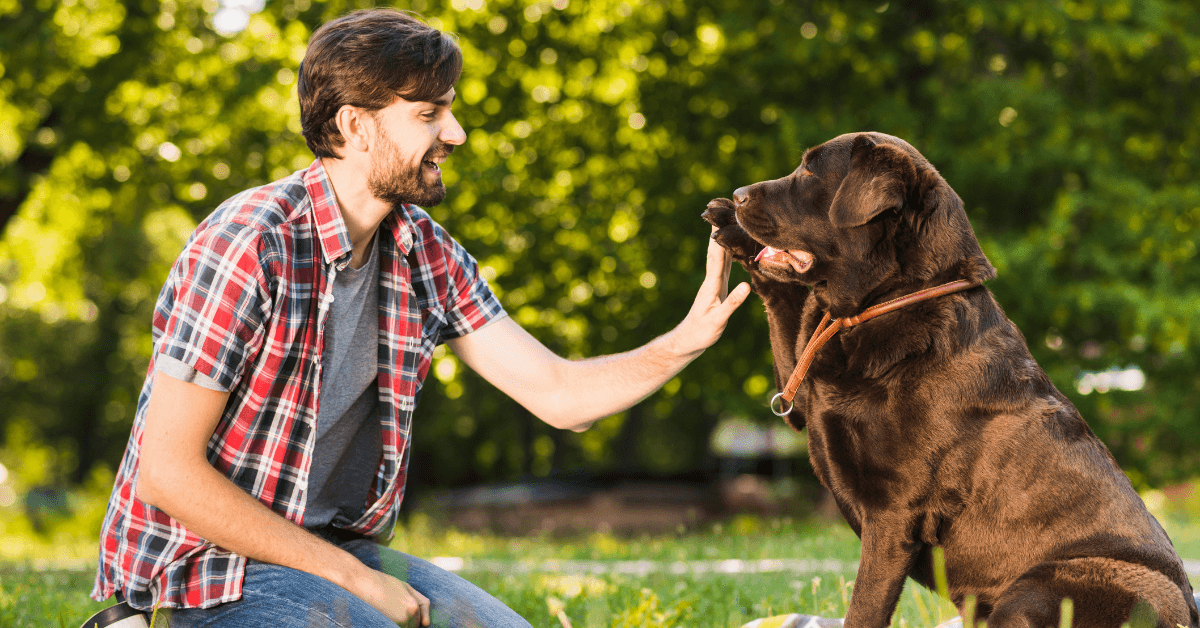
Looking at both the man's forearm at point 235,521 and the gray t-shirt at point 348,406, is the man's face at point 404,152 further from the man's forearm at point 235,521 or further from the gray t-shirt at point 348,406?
the man's forearm at point 235,521

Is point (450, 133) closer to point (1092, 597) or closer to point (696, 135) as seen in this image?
point (1092, 597)

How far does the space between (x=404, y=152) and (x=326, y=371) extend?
2.34ft

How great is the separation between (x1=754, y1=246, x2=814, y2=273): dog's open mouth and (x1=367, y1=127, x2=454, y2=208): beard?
1.06m

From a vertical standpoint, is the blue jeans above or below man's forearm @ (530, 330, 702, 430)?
below

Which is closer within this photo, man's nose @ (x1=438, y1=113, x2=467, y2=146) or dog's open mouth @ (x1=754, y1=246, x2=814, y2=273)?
dog's open mouth @ (x1=754, y1=246, x2=814, y2=273)

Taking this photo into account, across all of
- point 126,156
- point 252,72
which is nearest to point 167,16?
point 126,156

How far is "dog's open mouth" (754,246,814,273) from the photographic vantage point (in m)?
2.71

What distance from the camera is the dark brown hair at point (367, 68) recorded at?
8.95 ft

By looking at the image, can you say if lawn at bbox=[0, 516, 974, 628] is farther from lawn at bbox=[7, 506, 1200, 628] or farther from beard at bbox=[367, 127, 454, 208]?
beard at bbox=[367, 127, 454, 208]

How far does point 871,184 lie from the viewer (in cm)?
260

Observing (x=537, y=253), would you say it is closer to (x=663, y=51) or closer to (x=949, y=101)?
(x=663, y=51)

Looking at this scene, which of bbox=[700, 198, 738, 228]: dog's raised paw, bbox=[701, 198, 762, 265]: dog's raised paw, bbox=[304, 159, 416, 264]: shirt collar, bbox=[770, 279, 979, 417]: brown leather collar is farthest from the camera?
bbox=[700, 198, 738, 228]: dog's raised paw

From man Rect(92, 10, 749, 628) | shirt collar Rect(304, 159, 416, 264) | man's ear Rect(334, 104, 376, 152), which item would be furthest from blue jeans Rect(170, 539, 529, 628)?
man's ear Rect(334, 104, 376, 152)

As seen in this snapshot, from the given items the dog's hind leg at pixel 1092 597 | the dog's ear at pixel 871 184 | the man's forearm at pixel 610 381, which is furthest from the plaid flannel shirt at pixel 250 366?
the dog's hind leg at pixel 1092 597
